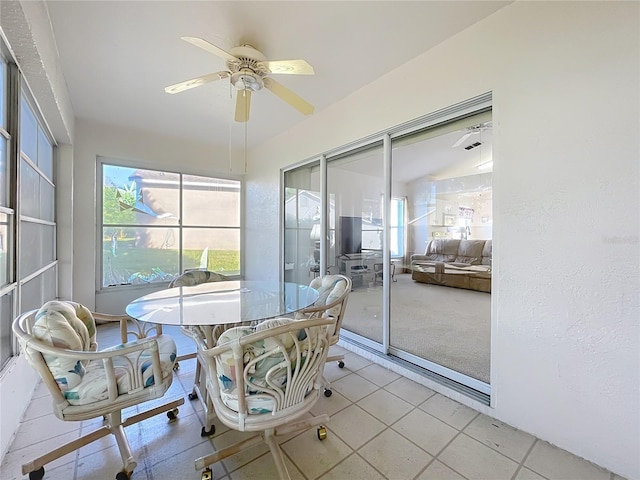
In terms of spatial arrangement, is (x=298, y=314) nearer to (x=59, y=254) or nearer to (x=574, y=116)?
(x=574, y=116)

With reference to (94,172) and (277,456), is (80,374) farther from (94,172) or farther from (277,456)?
(94,172)

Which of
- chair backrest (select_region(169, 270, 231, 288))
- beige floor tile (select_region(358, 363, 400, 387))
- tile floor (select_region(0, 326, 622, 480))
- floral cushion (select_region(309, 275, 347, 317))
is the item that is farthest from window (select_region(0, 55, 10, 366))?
beige floor tile (select_region(358, 363, 400, 387))

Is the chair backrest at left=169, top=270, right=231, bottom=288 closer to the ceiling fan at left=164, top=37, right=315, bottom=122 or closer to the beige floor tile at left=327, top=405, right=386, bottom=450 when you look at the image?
the ceiling fan at left=164, top=37, right=315, bottom=122

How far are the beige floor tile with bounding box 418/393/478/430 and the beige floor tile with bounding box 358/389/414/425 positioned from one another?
14cm

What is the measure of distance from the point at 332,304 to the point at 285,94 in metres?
1.68

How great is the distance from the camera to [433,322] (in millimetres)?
3389

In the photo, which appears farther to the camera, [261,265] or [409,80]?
[261,265]

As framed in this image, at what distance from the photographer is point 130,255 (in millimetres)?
3979

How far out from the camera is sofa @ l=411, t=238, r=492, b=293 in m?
2.40

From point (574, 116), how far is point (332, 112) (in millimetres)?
2186

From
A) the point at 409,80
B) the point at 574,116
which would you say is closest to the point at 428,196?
the point at 409,80

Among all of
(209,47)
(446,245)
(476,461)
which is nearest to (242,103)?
(209,47)

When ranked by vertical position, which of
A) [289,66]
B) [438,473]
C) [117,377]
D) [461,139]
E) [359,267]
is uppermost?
[289,66]

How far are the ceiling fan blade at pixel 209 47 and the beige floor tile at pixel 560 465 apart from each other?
9.65 ft
